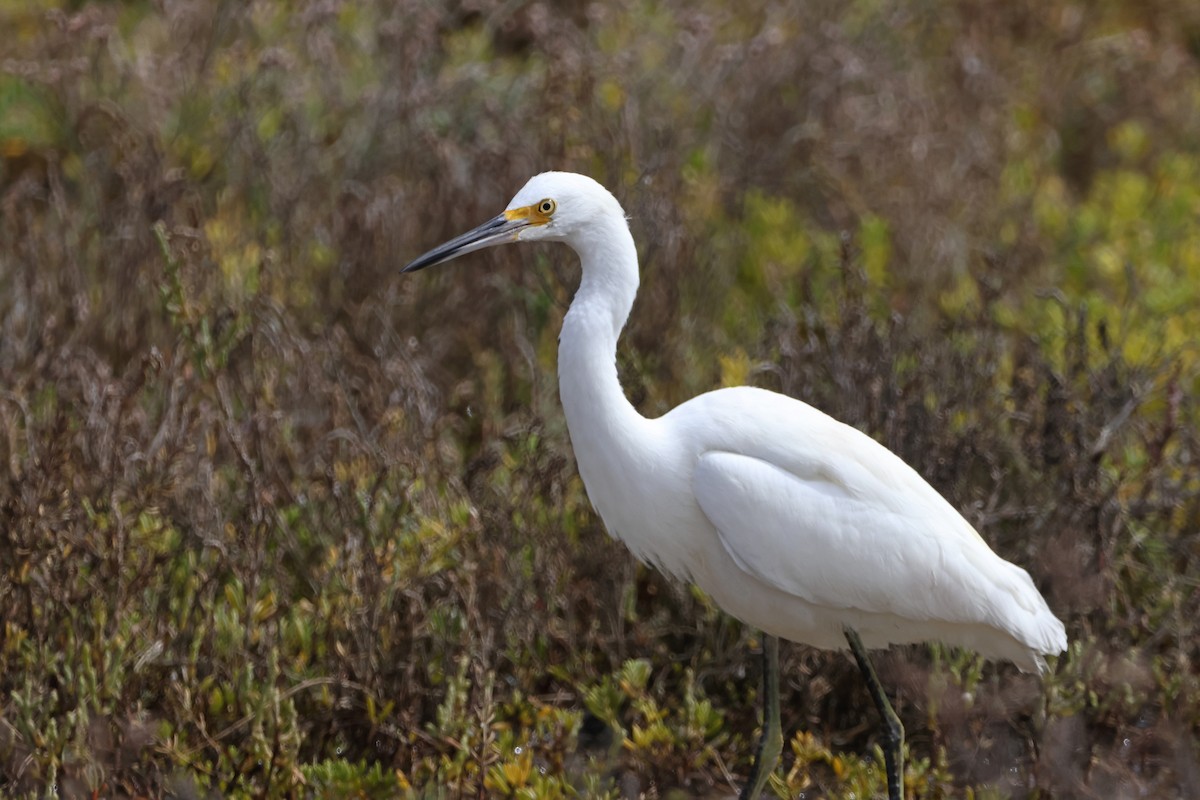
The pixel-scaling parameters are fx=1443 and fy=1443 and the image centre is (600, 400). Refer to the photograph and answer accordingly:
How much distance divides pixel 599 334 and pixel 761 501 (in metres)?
0.47

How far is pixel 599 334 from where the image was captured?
2.93 metres

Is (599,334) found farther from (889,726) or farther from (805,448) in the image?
(889,726)

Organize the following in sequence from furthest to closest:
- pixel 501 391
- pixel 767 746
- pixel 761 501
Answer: pixel 501 391 < pixel 767 746 < pixel 761 501

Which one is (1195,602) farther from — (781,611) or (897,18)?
(897,18)

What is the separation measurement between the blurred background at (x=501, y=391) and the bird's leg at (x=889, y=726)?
5.3 inches

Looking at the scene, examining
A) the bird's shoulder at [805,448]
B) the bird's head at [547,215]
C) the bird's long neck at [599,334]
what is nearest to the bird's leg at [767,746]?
the bird's shoulder at [805,448]

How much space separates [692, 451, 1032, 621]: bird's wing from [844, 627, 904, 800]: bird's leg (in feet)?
0.41

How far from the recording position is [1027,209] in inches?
228

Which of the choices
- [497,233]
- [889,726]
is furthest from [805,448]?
[497,233]

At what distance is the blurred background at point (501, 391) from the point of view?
128 inches

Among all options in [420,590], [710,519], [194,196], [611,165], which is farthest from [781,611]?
[194,196]

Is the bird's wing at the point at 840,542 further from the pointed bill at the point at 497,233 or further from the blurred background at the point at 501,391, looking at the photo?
the pointed bill at the point at 497,233

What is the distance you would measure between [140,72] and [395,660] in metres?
2.93

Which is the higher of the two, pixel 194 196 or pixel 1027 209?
pixel 194 196
